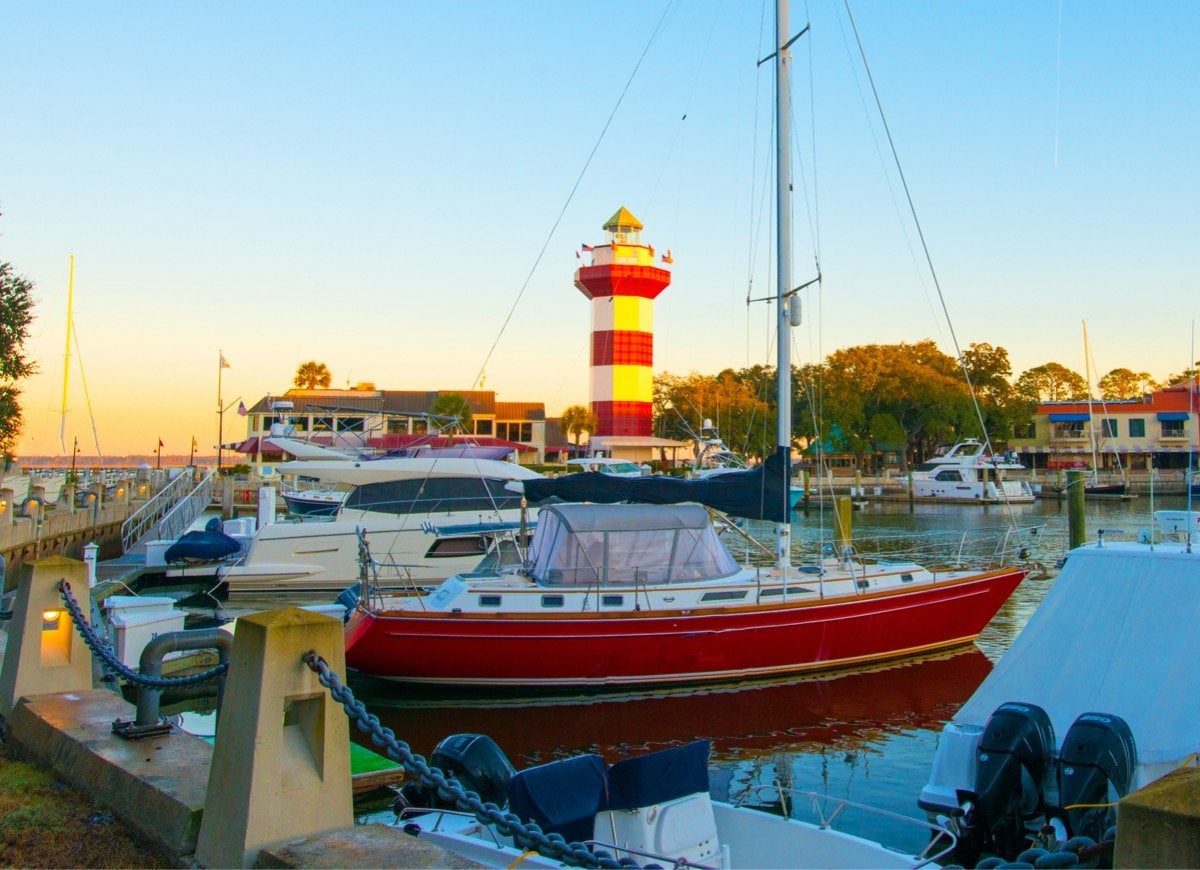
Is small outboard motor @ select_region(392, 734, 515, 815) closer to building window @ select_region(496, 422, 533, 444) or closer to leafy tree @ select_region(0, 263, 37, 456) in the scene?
leafy tree @ select_region(0, 263, 37, 456)

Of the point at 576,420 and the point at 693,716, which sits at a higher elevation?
the point at 576,420

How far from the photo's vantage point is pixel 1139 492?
66.1 metres

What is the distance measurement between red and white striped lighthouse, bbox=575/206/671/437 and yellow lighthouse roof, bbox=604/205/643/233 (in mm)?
2738

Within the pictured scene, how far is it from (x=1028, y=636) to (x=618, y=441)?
4850cm

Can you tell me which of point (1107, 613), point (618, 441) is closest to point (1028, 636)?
point (1107, 613)

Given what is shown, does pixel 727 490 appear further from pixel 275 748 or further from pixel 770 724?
pixel 275 748

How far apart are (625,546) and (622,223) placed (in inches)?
1927

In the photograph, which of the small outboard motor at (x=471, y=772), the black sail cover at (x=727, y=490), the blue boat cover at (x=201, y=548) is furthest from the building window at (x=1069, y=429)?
the small outboard motor at (x=471, y=772)

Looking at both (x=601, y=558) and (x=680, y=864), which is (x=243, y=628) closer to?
(x=680, y=864)

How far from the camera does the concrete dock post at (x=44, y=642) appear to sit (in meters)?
7.47

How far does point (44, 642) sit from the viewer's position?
769 cm

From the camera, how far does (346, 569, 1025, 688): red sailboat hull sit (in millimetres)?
14031

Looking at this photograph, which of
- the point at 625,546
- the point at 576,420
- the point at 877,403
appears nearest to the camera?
the point at 625,546

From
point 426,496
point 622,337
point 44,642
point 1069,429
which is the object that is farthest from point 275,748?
point 1069,429
